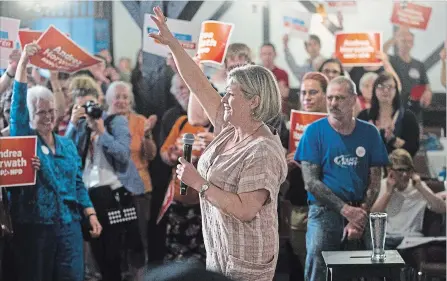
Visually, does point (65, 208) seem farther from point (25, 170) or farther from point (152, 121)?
point (152, 121)

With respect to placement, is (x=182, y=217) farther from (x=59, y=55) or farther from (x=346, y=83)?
(x=346, y=83)

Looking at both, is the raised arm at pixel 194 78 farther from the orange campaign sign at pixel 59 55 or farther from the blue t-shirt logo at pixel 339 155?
the orange campaign sign at pixel 59 55

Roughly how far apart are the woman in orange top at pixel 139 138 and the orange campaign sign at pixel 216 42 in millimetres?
534

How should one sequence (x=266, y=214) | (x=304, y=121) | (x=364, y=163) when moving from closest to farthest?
(x=266, y=214) → (x=364, y=163) → (x=304, y=121)

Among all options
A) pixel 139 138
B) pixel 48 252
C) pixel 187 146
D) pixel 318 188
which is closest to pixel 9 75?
pixel 139 138

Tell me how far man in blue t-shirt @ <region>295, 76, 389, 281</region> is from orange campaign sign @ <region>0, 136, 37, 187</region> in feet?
5.18

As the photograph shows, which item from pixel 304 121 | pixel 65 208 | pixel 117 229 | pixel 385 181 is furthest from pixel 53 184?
pixel 385 181

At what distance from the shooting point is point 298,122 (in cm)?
564

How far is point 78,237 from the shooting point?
5484 mm

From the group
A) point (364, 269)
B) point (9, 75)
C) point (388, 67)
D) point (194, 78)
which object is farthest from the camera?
point (388, 67)

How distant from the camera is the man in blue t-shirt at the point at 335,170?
5.12m

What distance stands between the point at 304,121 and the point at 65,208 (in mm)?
1547

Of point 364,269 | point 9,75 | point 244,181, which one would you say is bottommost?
point 364,269

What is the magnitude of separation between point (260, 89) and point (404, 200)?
2.53 m
